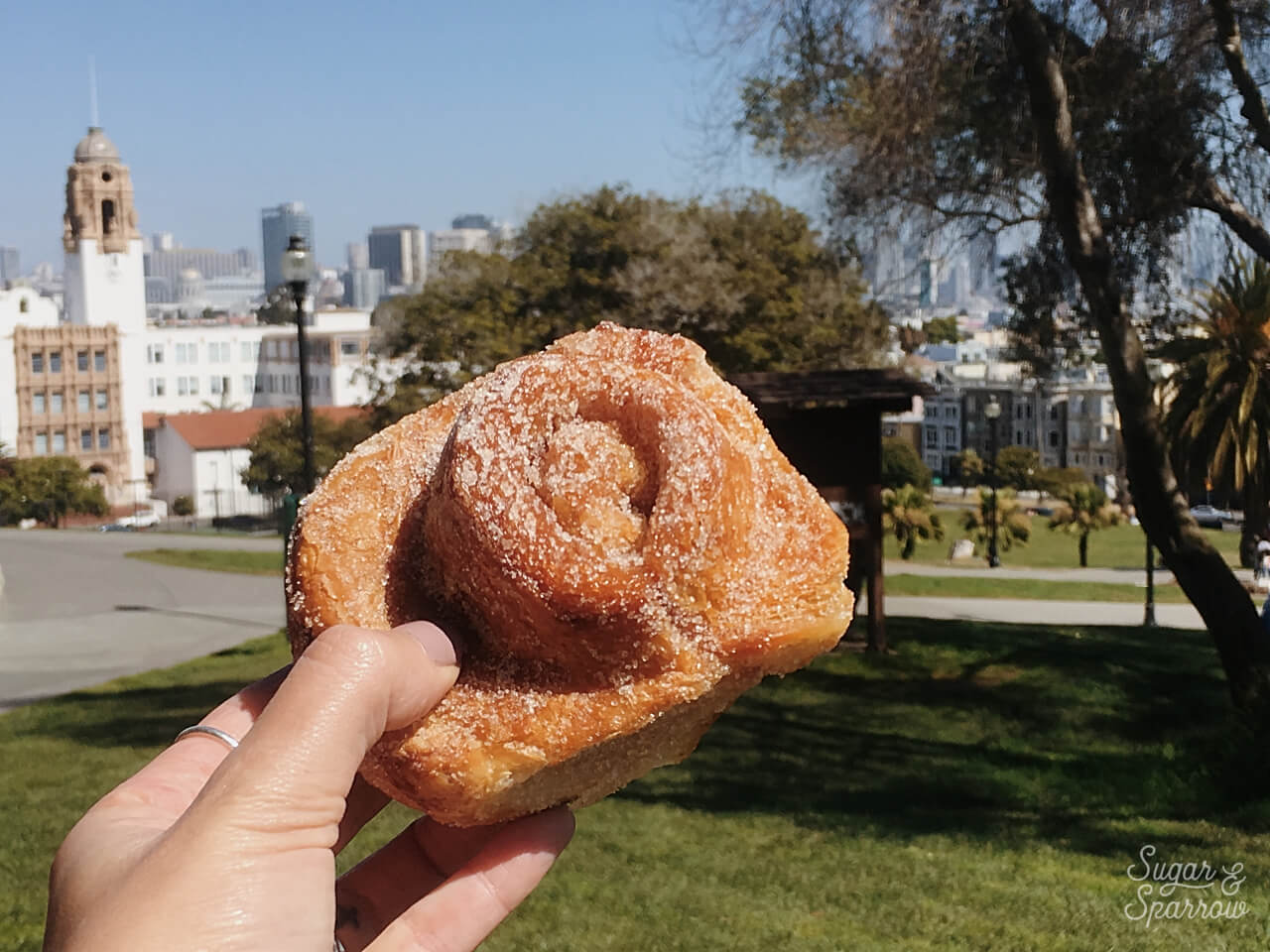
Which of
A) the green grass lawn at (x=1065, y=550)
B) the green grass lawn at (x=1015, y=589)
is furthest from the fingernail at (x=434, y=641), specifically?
the green grass lawn at (x=1065, y=550)

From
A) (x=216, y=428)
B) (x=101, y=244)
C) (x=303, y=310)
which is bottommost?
(x=216, y=428)

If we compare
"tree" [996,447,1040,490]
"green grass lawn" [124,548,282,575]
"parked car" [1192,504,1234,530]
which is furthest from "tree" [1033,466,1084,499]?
"green grass lawn" [124,548,282,575]

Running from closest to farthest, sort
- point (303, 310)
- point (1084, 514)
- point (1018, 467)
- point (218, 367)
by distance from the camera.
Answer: point (303, 310)
point (1084, 514)
point (1018, 467)
point (218, 367)

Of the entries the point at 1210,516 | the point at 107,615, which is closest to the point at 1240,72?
the point at 107,615

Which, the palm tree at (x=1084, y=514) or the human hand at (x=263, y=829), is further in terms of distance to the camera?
the palm tree at (x=1084, y=514)

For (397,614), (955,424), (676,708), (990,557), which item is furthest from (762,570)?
(955,424)

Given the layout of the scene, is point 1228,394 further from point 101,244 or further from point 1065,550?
point 101,244

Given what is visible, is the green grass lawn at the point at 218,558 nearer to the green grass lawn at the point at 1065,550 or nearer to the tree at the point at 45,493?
the green grass lawn at the point at 1065,550
